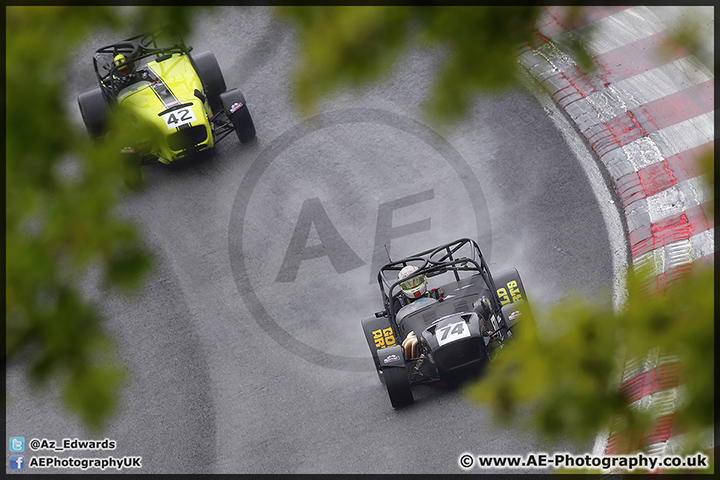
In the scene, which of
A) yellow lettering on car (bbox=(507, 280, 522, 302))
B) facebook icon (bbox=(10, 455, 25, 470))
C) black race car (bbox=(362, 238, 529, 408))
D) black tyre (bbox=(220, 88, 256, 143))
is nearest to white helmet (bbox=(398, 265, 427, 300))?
black race car (bbox=(362, 238, 529, 408))

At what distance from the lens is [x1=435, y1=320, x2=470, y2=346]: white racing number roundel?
835cm

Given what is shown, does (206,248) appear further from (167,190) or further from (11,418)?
(11,418)

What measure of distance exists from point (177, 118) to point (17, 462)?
540cm

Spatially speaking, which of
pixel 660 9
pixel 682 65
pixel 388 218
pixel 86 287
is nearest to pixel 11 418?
pixel 86 287

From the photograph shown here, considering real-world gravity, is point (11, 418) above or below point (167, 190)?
below

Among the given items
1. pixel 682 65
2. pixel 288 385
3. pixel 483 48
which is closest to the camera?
pixel 483 48

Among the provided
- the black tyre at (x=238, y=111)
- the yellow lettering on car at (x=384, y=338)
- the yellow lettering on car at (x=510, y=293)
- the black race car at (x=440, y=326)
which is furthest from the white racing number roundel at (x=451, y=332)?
the black tyre at (x=238, y=111)

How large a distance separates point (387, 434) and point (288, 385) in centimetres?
152

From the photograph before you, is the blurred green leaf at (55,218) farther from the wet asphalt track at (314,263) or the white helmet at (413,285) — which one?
the white helmet at (413,285)

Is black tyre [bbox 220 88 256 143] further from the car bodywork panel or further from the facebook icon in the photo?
the facebook icon

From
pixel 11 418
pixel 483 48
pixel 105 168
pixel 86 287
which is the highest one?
pixel 483 48

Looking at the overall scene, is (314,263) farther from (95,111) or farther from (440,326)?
(95,111)

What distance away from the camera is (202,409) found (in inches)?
379

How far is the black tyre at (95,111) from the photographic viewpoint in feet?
39.5
